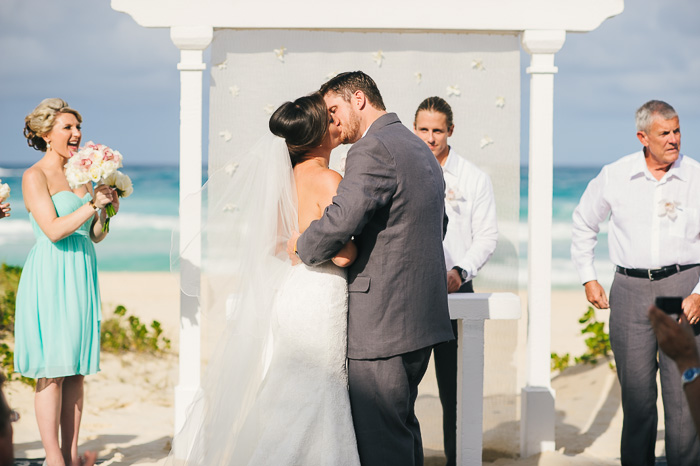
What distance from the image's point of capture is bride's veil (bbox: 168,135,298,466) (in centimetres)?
362

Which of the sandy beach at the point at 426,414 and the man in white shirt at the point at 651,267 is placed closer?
the man in white shirt at the point at 651,267

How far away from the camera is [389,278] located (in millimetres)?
3293

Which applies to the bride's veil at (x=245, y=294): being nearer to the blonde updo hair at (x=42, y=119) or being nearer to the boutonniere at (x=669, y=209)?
the blonde updo hair at (x=42, y=119)

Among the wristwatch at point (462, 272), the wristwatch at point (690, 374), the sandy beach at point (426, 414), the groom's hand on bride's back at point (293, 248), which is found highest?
the groom's hand on bride's back at point (293, 248)

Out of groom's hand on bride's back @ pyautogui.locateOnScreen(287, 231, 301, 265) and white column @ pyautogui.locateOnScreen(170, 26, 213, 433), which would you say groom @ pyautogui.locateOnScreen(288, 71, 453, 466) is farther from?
white column @ pyautogui.locateOnScreen(170, 26, 213, 433)

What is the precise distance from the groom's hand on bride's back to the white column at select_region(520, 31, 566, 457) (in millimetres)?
2138

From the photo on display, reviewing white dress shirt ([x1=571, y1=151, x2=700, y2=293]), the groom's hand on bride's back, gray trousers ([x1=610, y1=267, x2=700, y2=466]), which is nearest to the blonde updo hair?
the groom's hand on bride's back

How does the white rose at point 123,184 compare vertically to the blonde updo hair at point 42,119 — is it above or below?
below

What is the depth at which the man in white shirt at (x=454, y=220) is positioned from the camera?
4688 mm

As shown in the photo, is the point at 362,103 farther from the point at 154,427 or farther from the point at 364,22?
the point at 154,427

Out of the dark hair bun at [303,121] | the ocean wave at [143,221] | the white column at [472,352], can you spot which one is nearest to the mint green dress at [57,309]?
the dark hair bun at [303,121]

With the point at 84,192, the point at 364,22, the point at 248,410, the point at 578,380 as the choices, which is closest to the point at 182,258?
the point at 84,192

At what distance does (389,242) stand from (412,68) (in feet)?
7.28

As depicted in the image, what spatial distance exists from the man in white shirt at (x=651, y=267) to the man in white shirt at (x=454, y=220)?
2.34ft
